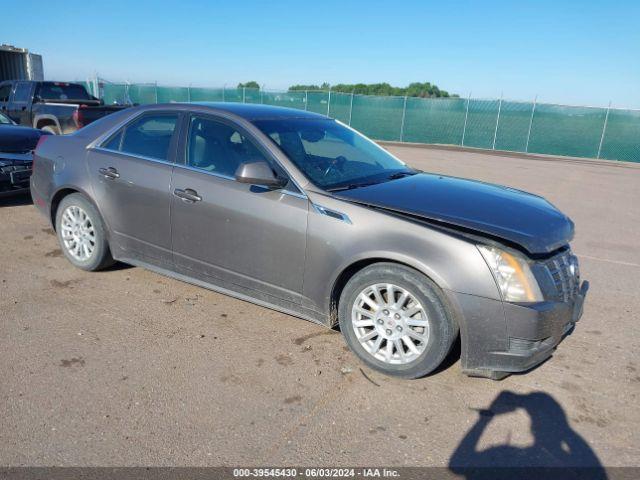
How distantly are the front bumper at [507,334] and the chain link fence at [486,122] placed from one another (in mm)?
22857

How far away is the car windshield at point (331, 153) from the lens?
387 cm

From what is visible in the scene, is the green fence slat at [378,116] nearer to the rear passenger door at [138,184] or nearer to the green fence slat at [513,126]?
the green fence slat at [513,126]

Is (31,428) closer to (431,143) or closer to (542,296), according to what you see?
(542,296)

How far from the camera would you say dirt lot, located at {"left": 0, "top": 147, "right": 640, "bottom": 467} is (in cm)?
269

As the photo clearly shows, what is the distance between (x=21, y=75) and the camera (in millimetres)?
18578

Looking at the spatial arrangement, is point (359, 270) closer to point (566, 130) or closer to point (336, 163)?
point (336, 163)

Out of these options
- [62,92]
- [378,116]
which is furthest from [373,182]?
[378,116]

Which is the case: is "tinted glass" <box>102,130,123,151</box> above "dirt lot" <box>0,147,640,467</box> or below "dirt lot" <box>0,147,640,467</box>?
above

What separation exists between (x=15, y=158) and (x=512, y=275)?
7080 millimetres

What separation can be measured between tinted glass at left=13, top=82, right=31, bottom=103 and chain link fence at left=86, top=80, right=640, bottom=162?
14.6 meters

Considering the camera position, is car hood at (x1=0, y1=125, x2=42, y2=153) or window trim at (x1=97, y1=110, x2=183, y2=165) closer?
window trim at (x1=97, y1=110, x2=183, y2=165)

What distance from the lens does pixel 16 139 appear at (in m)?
7.64

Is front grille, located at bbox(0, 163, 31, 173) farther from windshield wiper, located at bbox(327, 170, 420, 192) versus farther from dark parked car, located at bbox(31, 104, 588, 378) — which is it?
windshield wiper, located at bbox(327, 170, 420, 192)

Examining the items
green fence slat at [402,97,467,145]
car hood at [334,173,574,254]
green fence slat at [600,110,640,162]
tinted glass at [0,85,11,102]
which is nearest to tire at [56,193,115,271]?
car hood at [334,173,574,254]
